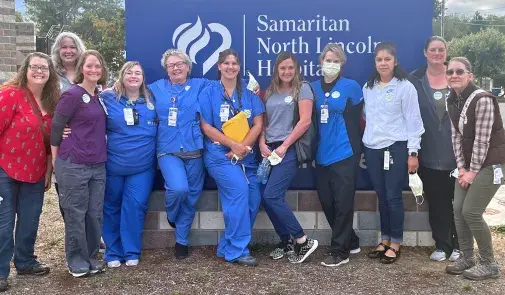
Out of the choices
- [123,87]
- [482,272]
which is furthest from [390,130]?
[123,87]

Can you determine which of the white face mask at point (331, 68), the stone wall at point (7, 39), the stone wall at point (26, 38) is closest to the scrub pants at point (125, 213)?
the white face mask at point (331, 68)

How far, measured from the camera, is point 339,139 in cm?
445

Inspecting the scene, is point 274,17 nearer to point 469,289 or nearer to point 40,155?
point 40,155

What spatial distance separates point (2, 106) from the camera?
3898 mm

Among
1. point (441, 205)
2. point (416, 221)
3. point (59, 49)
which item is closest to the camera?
point (441, 205)

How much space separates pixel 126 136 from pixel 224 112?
860 millimetres

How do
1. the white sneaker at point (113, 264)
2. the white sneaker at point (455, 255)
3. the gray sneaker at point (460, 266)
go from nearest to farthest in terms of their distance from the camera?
the gray sneaker at point (460, 266) → the white sneaker at point (113, 264) → the white sneaker at point (455, 255)

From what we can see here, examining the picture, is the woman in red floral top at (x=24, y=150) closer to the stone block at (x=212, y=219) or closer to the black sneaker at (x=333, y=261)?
the stone block at (x=212, y=219)

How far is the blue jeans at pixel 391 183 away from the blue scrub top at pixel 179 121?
1.53 metres

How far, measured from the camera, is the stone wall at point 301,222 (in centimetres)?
492

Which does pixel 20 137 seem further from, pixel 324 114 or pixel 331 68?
pixel 331 68

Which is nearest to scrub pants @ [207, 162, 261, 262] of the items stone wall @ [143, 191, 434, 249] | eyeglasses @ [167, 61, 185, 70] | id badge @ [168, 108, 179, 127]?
stone wall @ [143, 191, 434, 249]

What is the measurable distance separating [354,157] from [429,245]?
1296 millimetres

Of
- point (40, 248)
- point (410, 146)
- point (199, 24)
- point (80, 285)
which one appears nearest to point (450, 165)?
point (410, 146)
